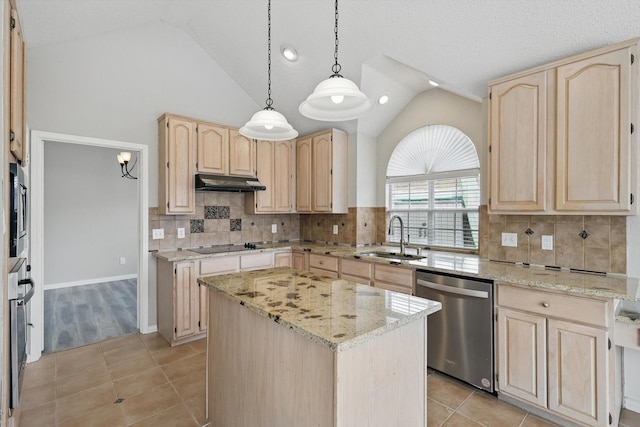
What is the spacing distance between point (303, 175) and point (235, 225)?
45.5 inches

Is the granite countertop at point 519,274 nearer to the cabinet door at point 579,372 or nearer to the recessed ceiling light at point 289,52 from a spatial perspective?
the cabinet door at point 579,372

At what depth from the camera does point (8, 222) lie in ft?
5.36

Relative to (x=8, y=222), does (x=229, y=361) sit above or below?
below

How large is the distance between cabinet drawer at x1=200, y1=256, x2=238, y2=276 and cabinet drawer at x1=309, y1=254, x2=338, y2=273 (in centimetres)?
92

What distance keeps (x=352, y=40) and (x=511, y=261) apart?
2.42 m

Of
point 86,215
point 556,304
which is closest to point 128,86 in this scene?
point 86,215

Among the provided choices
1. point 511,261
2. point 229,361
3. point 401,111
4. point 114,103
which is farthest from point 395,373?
point 114,103

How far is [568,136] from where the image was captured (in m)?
2.21

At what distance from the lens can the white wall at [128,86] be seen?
121 inches

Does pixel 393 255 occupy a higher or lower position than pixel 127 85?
lower

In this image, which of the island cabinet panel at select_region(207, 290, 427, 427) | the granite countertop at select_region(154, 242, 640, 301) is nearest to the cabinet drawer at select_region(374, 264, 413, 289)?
the granite countertop at select_region(154, 242, 640, 301)

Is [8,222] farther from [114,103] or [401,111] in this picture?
[401,111]

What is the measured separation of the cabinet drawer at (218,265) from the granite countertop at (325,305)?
1461 millimetres

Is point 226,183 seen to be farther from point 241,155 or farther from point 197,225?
point 197,225
